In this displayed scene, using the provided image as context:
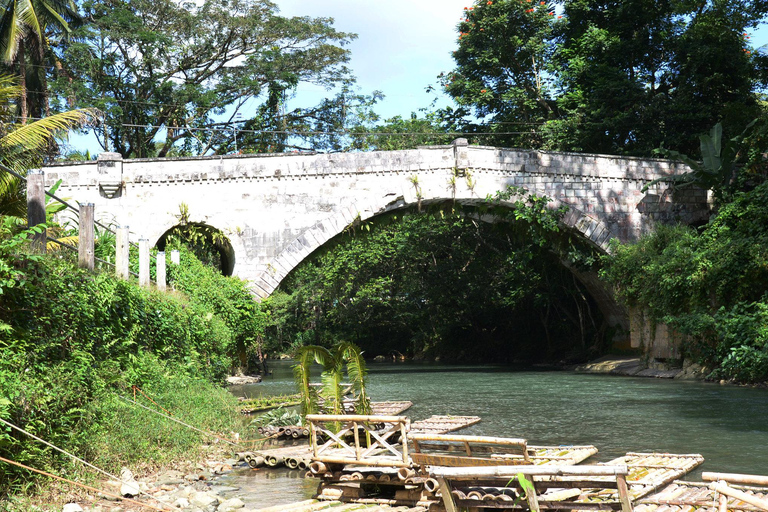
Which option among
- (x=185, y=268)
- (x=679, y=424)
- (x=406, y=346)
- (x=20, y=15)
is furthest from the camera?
(x=406, y=346)

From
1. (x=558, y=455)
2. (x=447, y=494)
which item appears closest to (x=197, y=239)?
(x=558, y=455)

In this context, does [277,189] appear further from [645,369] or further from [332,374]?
[332,374]

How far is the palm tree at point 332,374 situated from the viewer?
6.38 m

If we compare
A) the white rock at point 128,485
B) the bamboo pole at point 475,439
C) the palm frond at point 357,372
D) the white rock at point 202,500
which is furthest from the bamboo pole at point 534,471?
the palm frond at point 357,372

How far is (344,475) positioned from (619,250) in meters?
12.3

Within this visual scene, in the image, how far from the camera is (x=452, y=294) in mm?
23500

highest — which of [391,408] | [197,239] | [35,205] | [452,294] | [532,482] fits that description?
[197,239]

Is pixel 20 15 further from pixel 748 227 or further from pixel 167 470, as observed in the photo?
pixel 748 227

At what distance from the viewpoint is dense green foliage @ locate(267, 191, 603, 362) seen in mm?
20391

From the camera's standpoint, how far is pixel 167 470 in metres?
6.16

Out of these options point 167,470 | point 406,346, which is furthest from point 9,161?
point 406,346

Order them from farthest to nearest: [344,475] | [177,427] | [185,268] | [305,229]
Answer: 1. [305,229]
2. [185,268]
3. [177,427]
4. [344,475]

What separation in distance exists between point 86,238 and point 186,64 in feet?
54.2

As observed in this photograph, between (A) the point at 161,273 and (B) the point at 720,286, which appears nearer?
(A) the point at 161,273
